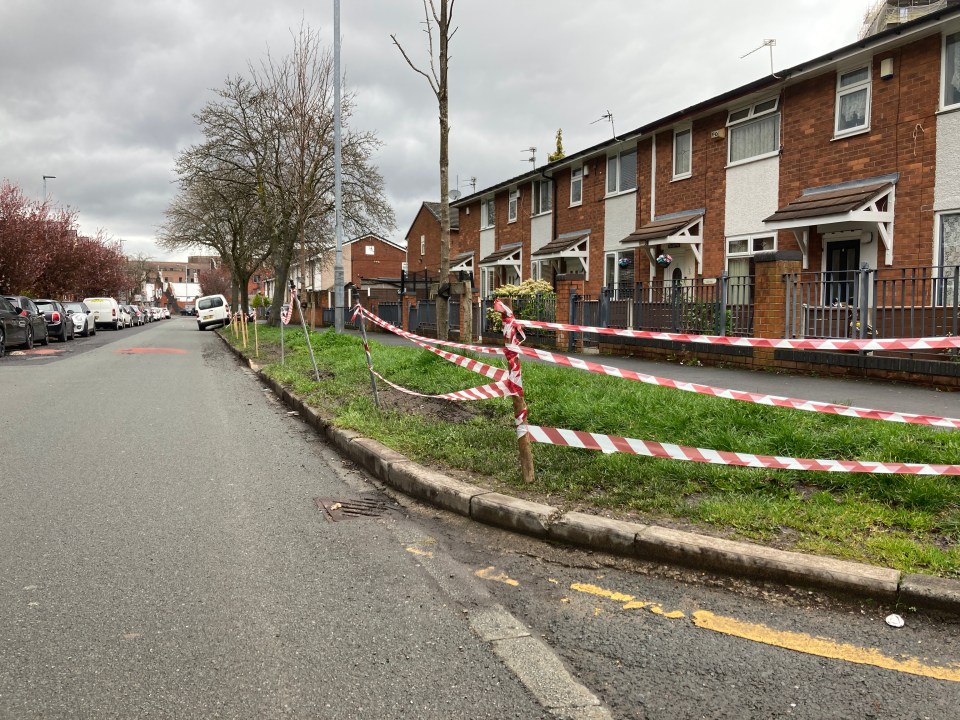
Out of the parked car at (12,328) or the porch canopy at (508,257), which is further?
the porch canopy at (508,257)

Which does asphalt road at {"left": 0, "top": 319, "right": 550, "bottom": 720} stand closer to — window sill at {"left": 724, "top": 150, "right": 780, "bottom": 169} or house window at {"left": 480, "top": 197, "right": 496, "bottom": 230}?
window sill at {"left": 724, "top": 150, "right": 780, "bottom": 169}

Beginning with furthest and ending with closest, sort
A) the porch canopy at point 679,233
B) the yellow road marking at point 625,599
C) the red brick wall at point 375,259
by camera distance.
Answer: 1. the red brick wall at point 375,259
2. the porch canopy at point 679,233
3. the yellow road marking at point 625,599

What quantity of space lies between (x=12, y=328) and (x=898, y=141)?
21373mm

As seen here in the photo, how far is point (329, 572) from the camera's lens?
3863 mm

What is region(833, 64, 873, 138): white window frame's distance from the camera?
14117 mm

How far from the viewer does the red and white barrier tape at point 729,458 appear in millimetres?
4398

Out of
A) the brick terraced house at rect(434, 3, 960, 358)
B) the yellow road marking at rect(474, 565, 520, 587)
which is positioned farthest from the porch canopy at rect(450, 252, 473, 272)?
the yellow road marking at rect(474, 565, 520, 587)

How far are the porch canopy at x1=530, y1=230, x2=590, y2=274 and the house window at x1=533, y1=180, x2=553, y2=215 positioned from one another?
199 centimetres

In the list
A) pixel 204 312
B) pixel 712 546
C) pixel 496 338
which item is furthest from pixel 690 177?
pixel 204 312

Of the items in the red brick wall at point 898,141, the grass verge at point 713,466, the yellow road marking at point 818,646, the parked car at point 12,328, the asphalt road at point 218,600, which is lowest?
the yellow road marking at point 818,646

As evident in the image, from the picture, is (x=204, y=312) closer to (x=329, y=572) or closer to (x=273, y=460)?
(x=273, y=460)

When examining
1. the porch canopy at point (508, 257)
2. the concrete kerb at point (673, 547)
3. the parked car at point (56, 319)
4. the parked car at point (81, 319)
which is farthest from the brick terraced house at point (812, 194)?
the parked car at point (81, 319)

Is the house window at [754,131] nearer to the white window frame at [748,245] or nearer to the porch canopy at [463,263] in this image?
the white window frame at [748,245]

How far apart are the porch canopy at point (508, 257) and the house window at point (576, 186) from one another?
3.83m
